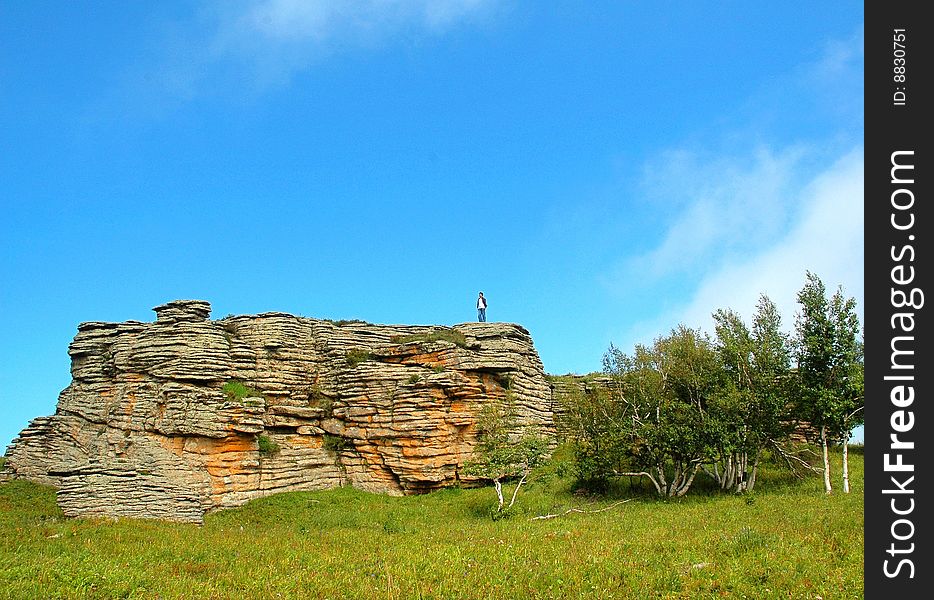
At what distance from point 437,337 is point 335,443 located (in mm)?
8809

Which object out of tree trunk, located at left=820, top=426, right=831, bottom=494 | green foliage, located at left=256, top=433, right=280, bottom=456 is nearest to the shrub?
green foliage, located at left=256, top=433, right=280, bottom=456

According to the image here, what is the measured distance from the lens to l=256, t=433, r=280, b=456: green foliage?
36406 mm

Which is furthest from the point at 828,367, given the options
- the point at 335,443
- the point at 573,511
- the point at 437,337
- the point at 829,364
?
the point at 335,443

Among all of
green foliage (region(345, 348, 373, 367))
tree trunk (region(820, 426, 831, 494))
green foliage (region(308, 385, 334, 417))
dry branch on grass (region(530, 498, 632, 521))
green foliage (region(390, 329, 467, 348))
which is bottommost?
dry branch on grass (region(530, 498, 632, 521))

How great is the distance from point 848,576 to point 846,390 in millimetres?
18981

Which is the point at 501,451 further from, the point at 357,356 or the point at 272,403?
the point at 272,403

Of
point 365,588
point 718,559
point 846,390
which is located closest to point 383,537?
point 365,588

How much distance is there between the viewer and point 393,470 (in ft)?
123

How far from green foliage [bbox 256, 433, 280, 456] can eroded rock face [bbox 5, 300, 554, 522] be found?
58 millimetres

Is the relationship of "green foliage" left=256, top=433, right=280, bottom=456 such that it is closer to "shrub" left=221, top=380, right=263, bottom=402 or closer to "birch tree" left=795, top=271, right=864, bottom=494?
"shrub" left=221, top=380, right=263, bottom=402

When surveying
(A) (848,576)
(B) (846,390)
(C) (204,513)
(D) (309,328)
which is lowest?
(C) (204,513)

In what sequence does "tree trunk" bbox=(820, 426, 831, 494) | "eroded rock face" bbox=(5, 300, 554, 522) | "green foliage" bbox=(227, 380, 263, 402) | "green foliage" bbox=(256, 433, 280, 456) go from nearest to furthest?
"tree trunk" bbox=(820, 426, 831, 494) → "eroded rock face" bbox=(5, 300, 554, 522) → "green foliage" bbox=(227, 380, 263, 402) → "green foliage" bbox=(256, 433, 280, 456)

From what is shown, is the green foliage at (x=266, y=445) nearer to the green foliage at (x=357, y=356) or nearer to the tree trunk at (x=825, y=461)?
the green foliage at (x=357, y=356)
